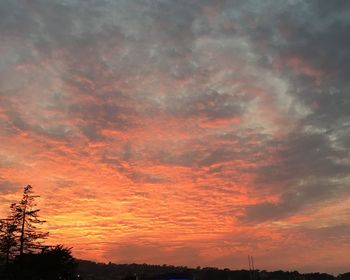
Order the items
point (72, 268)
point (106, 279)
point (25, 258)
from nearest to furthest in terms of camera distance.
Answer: point (25, 258) → point (72, 268) → point (106, 279)

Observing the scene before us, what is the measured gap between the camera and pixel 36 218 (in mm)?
53562

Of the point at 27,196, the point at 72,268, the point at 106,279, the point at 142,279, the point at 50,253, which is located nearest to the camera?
the point at 27,196

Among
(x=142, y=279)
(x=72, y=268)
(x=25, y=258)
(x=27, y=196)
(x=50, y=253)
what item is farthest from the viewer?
(x=72, y=268)

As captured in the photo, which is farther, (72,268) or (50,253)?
(72,268)

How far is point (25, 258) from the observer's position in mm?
57062

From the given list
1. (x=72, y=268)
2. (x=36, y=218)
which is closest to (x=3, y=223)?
(x=36, y=218)

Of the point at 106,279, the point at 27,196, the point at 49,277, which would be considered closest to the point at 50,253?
the point at 49,277

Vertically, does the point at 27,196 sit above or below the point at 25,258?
above

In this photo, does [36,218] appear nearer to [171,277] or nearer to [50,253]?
[50,253]

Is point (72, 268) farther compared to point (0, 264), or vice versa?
point (72, 268)

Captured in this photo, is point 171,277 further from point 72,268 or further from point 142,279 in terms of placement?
point 72,268

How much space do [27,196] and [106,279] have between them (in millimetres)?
143109

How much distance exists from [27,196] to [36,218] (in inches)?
136

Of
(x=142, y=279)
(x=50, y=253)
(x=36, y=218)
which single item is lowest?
(x=142, y=279)
